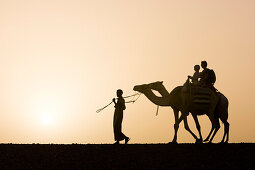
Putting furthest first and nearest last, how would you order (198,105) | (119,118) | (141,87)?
(141,87) → (119,118) → (198,105)

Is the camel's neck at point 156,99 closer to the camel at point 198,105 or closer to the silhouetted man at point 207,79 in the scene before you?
the camel at point 198,105

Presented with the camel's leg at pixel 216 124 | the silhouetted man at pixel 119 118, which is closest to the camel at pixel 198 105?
the camel's leg at pixel 216 124

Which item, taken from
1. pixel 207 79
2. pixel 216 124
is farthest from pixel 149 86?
pixel 216 124

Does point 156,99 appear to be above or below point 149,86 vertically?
below

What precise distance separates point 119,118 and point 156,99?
2096 mm

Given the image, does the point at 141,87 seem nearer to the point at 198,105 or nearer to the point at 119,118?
the point at 119,118

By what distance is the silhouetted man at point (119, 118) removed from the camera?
25.4 meters

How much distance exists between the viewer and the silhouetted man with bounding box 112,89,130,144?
25438 mm

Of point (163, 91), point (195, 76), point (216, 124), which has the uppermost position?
point (195, 76)

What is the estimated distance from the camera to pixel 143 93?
2681cm
